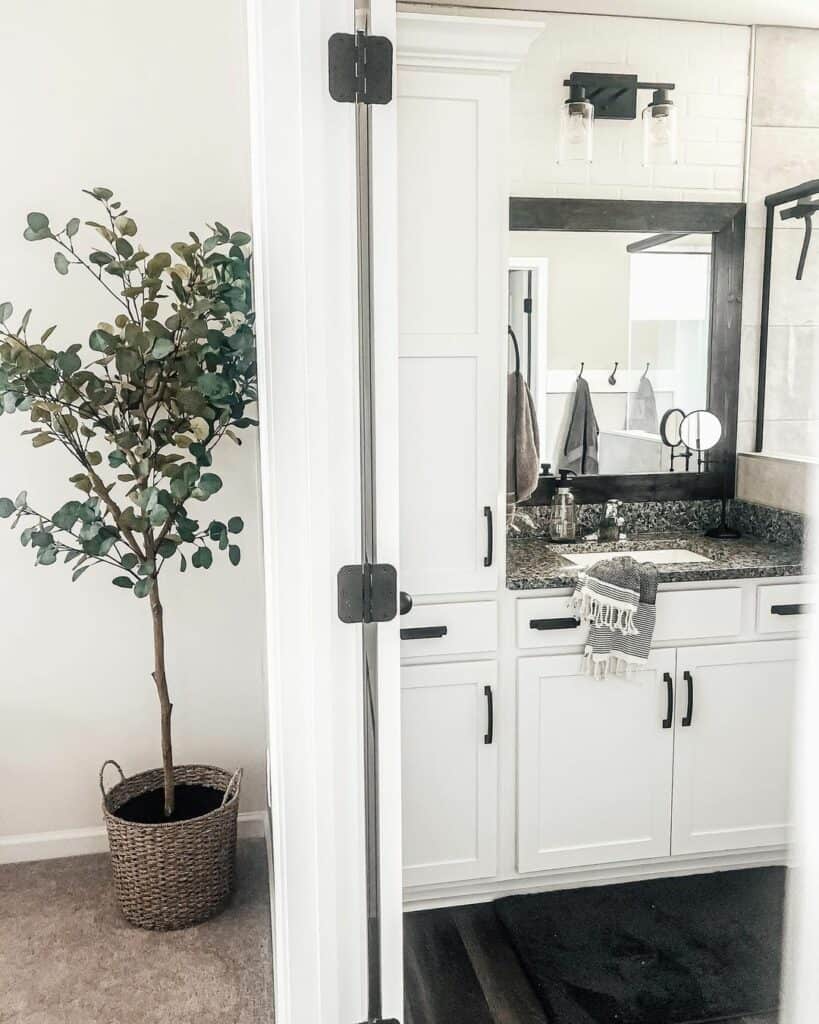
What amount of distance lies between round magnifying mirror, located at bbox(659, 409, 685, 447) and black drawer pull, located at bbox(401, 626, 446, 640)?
14.2 inches

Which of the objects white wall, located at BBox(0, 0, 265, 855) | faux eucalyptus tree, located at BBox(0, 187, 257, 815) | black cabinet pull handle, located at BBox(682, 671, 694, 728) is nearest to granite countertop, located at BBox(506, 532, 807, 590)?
black cabinet pull handle, located at BBox(682, 671, 694, 728)

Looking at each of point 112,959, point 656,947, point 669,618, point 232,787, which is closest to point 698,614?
point 669,618

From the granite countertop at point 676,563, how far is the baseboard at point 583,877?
28 centimetres

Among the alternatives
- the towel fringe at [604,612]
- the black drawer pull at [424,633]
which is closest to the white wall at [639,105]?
the towel fringe at [604,612]

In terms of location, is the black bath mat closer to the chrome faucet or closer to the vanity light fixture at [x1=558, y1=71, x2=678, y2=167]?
the chrome faucet

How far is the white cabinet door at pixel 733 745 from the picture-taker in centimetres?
88

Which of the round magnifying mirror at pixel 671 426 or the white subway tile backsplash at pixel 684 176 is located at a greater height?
the white subway tile backsplash at pixel 684 176

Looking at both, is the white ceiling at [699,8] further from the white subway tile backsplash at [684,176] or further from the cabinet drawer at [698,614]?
the cabinet drawer at [698,614]

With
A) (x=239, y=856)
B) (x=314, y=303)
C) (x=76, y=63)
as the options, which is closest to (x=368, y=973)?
(x=314, y=303)

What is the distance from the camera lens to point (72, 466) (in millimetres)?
2236

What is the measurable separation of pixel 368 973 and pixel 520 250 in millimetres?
1040

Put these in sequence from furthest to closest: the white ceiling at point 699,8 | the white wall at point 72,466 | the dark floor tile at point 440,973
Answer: the white wall at point 72,466 < the dark floor tile at point 440,973 < the white ceiling at point 699,8

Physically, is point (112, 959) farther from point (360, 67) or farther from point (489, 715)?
point (360, 67)

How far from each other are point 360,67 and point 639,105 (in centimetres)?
43
